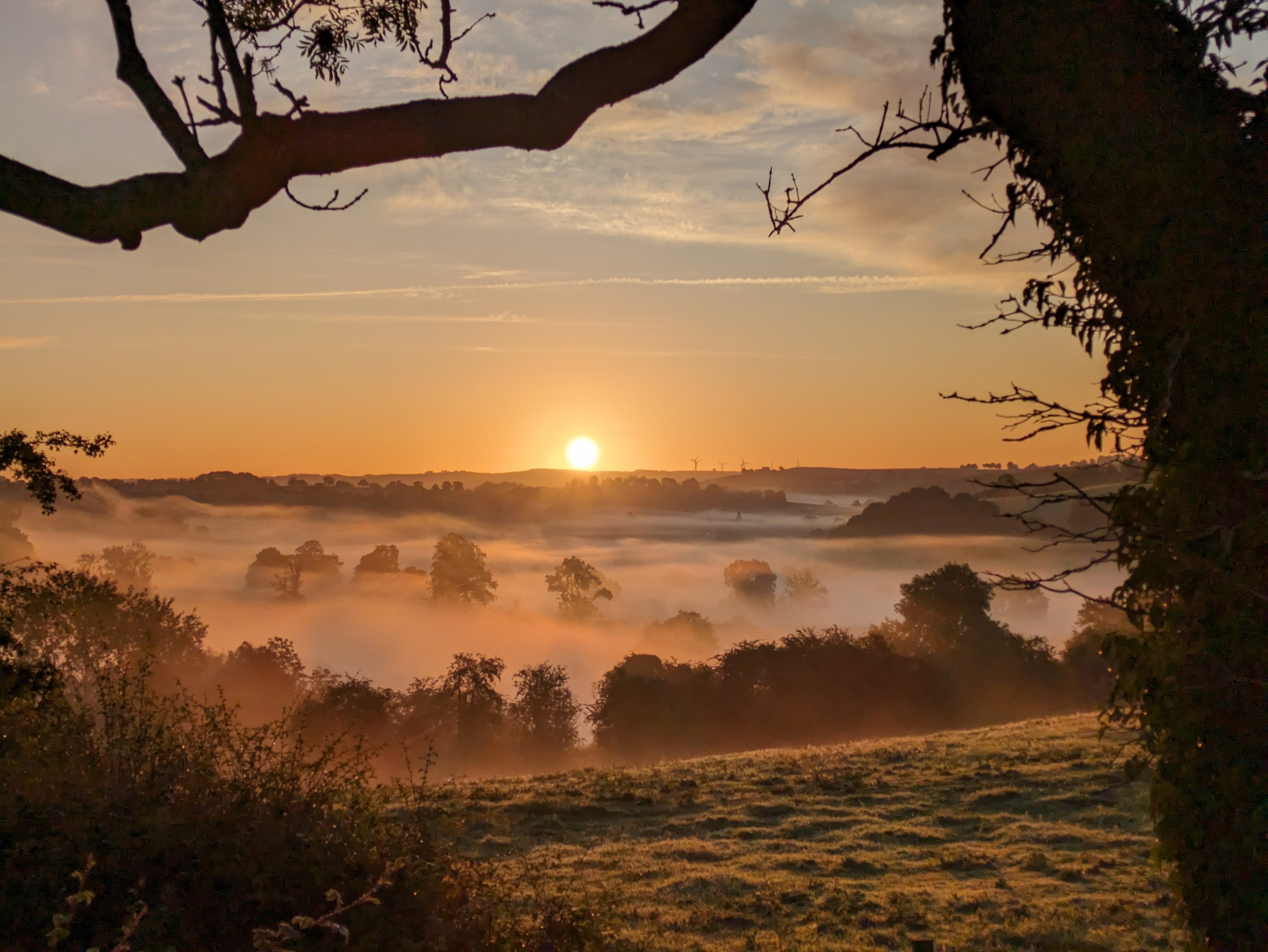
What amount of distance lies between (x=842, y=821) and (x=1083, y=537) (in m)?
10.9

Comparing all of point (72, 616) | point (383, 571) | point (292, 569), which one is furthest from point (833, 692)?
point (292, 569)

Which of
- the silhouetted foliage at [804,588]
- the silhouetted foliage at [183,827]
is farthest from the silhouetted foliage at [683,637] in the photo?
the silhouetted foliage at [183,827]

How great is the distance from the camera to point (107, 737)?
302 inches

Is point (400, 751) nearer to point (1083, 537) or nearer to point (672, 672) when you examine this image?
point (672, 672)

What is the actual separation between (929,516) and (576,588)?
199 ft

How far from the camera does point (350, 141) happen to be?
4.62m

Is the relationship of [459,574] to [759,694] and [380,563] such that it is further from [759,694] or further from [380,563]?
[759,694]

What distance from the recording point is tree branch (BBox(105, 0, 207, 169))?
179 inches

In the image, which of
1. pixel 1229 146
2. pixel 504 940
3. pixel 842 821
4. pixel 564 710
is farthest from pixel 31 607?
pixel 564 710

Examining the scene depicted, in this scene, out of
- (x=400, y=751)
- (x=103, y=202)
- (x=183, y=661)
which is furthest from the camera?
(x=183, y=661)

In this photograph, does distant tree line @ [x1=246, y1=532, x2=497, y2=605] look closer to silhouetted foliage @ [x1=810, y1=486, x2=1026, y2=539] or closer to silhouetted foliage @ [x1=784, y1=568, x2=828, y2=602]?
silhouetted foliage @ [x1=810, y1=486, x2=1026, y2=539]

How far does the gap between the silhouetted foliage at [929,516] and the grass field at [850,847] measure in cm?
10992

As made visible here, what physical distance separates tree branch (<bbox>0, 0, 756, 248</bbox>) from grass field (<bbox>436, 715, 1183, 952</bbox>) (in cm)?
520

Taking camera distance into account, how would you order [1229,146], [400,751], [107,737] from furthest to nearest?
1. [400,751]
2. [107,737]
3. [1229,146]
